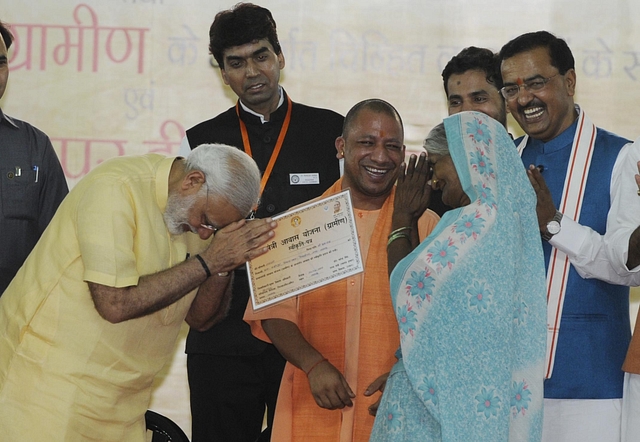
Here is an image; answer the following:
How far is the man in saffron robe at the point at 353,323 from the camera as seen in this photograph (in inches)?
145

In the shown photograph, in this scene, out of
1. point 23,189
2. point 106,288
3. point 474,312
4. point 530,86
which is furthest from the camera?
point 23,189

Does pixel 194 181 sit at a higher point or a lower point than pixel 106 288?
higher

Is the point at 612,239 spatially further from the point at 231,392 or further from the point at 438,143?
the point at 231,392

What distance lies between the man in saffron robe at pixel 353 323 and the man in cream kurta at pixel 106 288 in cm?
52

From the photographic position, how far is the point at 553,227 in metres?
3.58

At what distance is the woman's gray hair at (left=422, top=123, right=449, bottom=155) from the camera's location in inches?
131

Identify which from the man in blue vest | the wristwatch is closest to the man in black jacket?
the man in blue vest

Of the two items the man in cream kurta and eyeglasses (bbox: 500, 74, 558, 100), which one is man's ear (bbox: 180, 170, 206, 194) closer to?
the man in cream kurta

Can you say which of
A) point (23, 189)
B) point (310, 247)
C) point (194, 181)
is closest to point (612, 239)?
point (310, 247)

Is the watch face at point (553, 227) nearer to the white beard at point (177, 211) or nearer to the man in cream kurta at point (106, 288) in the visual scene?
the man in cream kurta at point (106, 288)

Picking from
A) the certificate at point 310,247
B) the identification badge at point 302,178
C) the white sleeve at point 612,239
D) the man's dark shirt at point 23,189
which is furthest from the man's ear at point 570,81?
the man's dark shirt at point 23,189

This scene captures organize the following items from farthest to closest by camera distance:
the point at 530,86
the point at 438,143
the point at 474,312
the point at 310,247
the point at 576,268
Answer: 1. the point at 530,86
2. the point at 576,268
3. the point at 310,247
4. the point at 438,143
5. the point at 474,312

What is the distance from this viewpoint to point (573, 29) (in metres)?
5.36

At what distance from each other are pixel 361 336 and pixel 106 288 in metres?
1.09
